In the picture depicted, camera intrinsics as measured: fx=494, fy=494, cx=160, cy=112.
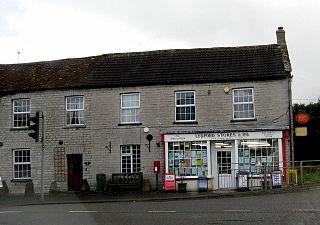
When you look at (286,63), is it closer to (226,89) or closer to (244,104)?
(244,104)

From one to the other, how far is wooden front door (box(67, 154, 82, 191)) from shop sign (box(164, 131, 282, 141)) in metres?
5.30

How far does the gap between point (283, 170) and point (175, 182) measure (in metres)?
5.27

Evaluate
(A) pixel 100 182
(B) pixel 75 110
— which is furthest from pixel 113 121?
(A) pixel 100 182

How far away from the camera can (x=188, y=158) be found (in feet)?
83.2

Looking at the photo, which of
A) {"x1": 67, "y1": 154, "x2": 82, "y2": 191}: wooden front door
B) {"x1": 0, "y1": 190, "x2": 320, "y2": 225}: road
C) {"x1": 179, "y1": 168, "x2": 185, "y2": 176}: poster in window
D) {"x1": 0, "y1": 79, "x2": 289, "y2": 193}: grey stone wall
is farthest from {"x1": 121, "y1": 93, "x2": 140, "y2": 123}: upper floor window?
{"x1": 0, "y1": 190, "x2": 320, "y2": 225}: road

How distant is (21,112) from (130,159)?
7010 millimetres

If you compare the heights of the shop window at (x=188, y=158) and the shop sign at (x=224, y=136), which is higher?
the shop sign at (x=224, y=136)

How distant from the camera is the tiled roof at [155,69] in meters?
25.7

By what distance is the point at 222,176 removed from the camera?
25125 millimetres

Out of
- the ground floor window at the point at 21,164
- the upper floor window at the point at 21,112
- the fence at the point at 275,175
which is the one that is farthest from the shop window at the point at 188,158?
the upper floor window at the point at 21,112

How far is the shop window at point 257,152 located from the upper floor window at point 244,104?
1.43 meters

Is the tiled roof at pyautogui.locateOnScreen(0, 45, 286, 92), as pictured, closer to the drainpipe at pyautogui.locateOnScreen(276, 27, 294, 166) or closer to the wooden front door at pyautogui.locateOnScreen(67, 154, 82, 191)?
the drainpipe at pyautogui.locateOnScreen(276, 27, 294, 166)

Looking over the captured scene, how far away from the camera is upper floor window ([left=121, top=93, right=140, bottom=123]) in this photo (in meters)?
26.5

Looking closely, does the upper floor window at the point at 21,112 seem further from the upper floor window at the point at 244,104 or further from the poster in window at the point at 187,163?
the upper floor window at the point at 244,104
